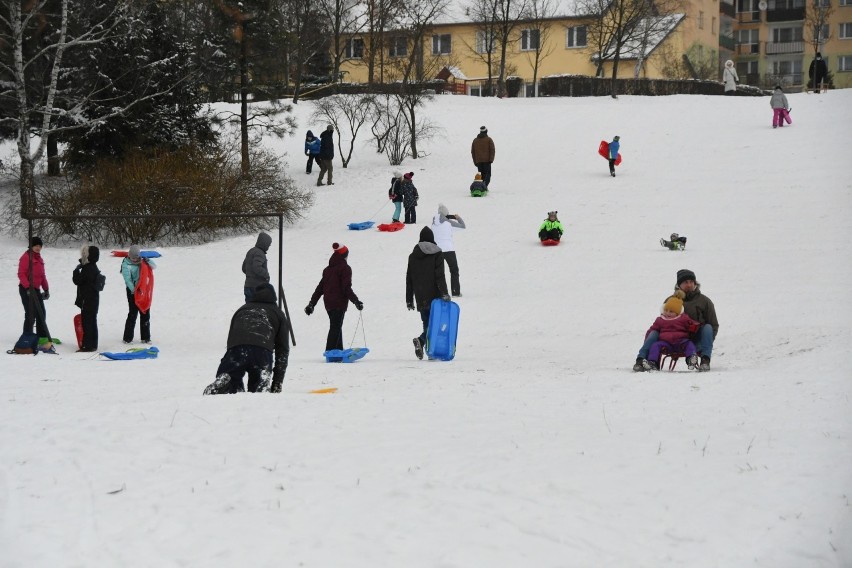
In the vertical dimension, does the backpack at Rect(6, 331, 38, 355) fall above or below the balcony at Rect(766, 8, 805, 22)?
below

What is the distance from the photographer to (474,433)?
800 centimetres

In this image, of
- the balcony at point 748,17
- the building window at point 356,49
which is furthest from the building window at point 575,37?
the building window at point 356,49

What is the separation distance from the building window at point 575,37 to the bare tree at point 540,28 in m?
1.16

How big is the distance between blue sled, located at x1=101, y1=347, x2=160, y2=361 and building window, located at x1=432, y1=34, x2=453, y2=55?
183 ft

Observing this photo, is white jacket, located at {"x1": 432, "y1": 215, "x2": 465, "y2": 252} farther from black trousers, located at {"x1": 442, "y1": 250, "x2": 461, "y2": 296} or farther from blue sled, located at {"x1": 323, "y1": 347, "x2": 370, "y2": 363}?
blue sled, located at {"x1": 323, "y1": 347, "x2": 370, "y2": 363}

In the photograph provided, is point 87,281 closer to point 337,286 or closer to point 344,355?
point 337,286

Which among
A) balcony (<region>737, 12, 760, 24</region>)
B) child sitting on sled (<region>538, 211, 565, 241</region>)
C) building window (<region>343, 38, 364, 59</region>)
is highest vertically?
balcony (<region>737, 12, 760, 24</region>)

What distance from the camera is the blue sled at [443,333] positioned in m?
13.8

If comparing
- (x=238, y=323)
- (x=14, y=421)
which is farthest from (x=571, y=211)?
(x=14, y=421)

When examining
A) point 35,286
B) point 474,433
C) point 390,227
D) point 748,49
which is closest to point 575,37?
point 748,49

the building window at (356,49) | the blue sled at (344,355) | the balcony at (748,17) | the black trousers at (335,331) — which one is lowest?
the blue sled at (344,355)

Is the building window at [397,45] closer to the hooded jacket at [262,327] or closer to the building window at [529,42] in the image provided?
the building window at [529,42]

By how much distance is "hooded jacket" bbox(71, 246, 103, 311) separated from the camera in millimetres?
15633

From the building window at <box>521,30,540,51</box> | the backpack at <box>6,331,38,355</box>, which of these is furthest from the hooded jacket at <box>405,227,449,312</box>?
the building window at <box>521,30,540,51</box>
